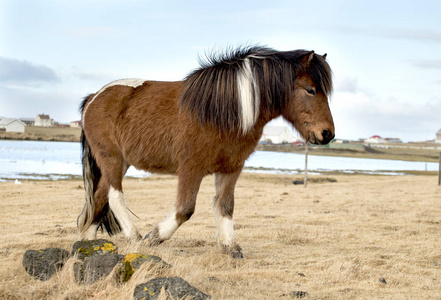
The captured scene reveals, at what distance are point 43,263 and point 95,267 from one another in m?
0.66

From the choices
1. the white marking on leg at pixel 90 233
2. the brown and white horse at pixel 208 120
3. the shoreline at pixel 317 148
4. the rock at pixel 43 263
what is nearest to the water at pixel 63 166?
the white marking on leg at pixel 90 233

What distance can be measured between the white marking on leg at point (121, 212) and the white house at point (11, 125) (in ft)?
253

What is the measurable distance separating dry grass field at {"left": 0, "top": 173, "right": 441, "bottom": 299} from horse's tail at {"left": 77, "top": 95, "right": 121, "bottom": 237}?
248 mm

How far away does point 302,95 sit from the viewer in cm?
527

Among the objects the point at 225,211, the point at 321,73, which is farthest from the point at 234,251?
the point at 321,73

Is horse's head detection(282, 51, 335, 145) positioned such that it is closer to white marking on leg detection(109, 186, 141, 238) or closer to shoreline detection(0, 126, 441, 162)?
white marking on leg detection(109, 186, 141, 238)

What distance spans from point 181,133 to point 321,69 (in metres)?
1.75

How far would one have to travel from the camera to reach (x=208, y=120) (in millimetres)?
5316

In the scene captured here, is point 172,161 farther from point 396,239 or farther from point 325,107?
Answer: point 396,239

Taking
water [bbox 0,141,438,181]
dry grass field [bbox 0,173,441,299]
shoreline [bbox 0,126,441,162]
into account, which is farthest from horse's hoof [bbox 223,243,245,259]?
shoreline [bbox 0,126,441,162]

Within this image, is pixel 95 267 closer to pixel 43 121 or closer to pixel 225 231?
pixel 225 231

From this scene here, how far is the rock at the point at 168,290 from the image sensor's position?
3551mm

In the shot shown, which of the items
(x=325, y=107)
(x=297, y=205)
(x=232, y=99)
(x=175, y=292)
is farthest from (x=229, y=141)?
(x=297, y=205)

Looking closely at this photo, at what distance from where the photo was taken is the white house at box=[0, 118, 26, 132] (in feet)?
250
